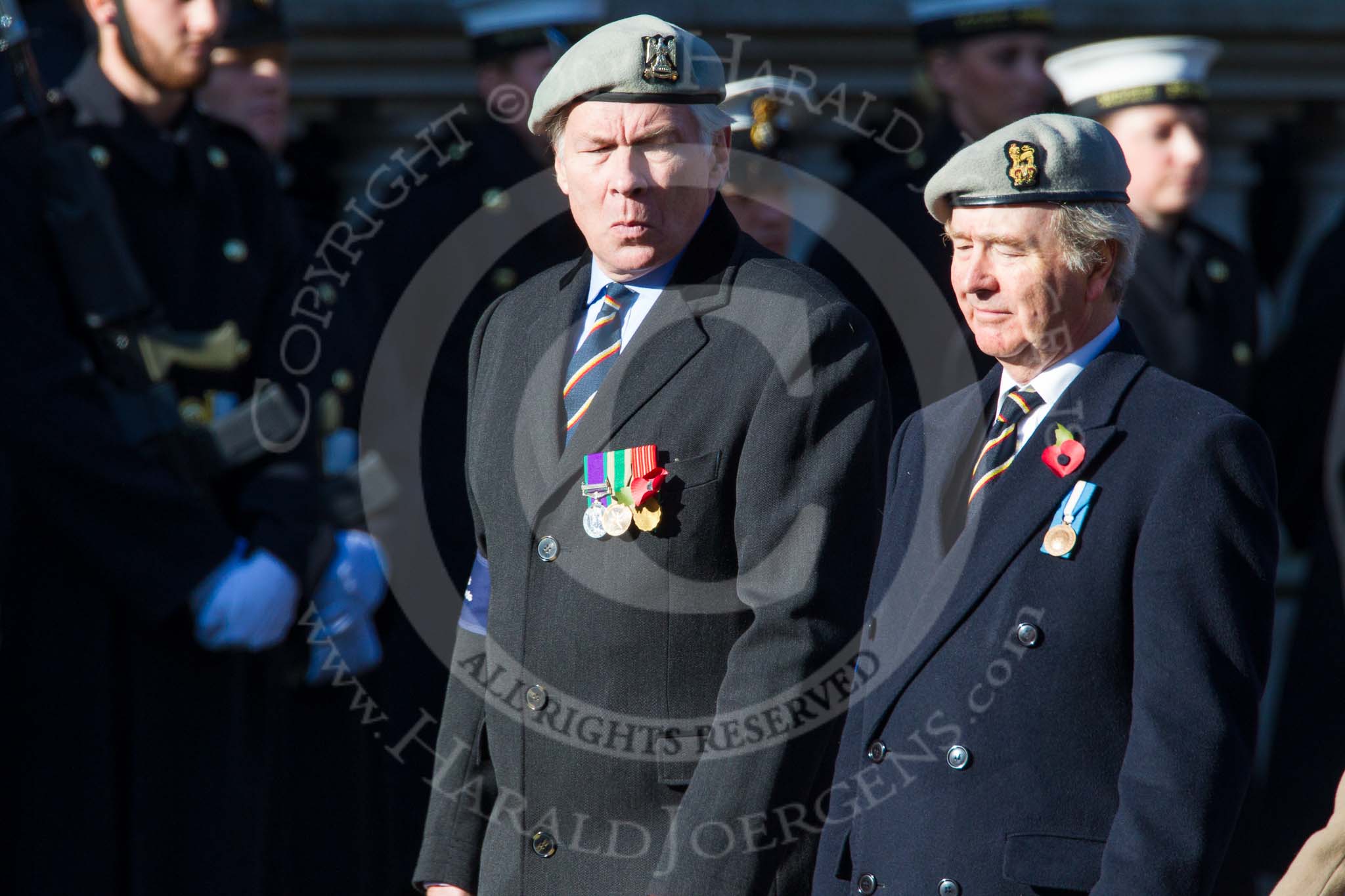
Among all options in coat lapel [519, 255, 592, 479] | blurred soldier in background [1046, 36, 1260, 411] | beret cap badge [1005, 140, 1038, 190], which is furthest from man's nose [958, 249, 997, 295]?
blurred soldier in background [1046, 36, 1260, 411]

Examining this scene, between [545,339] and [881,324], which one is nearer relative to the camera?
[545,339]

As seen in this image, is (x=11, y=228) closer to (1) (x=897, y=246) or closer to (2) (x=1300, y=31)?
(1) (x=897, y=246)

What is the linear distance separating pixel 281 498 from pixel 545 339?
138 centimetres

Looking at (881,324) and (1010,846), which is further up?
(881,324)

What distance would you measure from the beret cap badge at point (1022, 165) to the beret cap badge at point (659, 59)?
51cm

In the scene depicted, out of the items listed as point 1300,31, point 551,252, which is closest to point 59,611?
point 551,252

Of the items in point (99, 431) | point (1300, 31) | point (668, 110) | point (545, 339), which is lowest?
point (99, 431)

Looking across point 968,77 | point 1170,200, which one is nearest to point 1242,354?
point 1170,200

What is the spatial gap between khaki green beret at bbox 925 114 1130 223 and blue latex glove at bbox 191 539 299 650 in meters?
1.90

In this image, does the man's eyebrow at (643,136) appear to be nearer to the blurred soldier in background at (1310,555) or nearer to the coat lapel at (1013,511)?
the coat lapel at (1013,511)

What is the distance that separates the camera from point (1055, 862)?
8.16 ft

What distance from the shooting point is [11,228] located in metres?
3.95

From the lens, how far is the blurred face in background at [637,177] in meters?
2.82

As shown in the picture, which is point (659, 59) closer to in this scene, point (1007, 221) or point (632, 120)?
point (632, 120)
